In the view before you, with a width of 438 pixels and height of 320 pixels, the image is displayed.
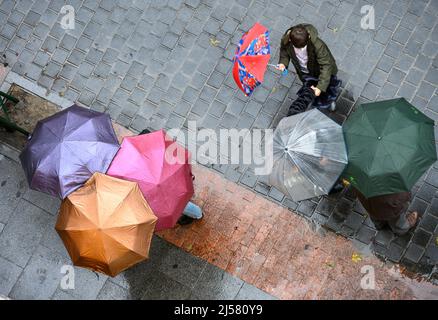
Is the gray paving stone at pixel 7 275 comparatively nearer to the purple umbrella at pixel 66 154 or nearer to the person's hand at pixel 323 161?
the purple umbrella at pixel 66 154

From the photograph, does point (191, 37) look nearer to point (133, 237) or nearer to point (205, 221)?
point (205, 221)

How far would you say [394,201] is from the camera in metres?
6.38

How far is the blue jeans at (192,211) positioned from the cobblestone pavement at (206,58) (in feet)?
2.58

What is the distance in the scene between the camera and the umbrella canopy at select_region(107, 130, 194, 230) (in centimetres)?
625

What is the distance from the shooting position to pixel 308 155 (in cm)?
612

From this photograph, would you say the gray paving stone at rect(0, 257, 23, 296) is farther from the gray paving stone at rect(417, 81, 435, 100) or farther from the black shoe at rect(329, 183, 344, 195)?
the gray paving stone at rect(417, 81, 435, 100)

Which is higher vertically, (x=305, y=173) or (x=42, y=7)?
(x=305, y=173)

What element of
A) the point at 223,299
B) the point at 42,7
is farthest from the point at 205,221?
the point at 42,7

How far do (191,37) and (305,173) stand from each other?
3.55m

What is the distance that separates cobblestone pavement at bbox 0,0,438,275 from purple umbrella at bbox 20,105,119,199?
6.20 ft

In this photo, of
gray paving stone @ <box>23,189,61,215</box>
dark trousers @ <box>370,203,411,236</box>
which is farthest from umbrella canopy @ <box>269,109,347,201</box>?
gray paving stone @ <box>23,189,61,215</box>

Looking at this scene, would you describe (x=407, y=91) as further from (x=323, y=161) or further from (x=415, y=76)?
(x=323, y=161)

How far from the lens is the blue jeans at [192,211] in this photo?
297 inches

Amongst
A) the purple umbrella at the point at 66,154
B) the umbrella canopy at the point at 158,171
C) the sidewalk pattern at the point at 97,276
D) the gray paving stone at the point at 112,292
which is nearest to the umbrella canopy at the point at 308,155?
the umbrella canopy at the point at 158,171
